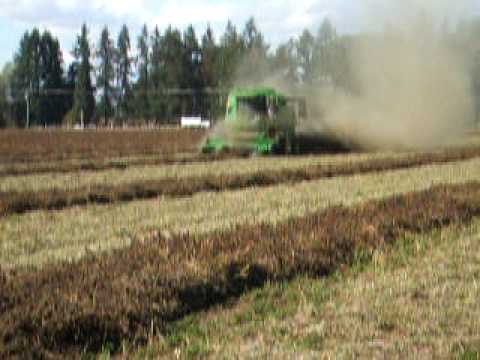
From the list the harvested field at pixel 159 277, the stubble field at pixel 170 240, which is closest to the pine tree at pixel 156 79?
the stubble field at pixel 170 240

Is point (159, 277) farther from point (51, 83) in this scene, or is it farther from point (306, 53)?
point (51, 83)

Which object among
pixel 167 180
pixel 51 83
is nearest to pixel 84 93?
pixel 51 83

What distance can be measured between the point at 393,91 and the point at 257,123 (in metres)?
8.41

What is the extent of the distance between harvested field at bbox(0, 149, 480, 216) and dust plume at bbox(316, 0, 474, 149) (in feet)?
21.3

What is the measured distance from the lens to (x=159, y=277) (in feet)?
23.4

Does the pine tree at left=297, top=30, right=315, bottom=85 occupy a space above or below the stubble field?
above

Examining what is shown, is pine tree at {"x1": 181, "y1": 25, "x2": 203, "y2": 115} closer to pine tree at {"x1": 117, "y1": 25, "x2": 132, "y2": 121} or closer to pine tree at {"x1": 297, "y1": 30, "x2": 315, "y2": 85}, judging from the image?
pine tree at {"x1": 117, "y1": 25, "x2": 132, "y2": 121}

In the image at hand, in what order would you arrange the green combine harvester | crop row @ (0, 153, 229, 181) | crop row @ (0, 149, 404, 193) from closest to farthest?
crop row @ (0, 149, 404, 193) < crop row @ (0, 153, 229, 181) < the green combine harvester

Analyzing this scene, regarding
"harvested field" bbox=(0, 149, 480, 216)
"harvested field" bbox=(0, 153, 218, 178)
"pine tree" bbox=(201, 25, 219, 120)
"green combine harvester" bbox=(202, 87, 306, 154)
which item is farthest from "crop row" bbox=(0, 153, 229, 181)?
"pine tree" bbox=(201, 25, 219, 120)

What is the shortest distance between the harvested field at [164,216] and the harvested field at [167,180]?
2.79ft

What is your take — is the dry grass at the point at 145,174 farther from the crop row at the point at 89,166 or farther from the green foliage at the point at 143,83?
the green foliage at the point at 143,83

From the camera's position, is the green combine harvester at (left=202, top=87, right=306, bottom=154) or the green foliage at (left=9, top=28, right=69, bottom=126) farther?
the green foliage at (left=9, top=28, right=69, bottom=126)

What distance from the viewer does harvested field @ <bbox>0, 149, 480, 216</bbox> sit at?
49.0 feet

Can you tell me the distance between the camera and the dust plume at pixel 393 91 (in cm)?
3294
